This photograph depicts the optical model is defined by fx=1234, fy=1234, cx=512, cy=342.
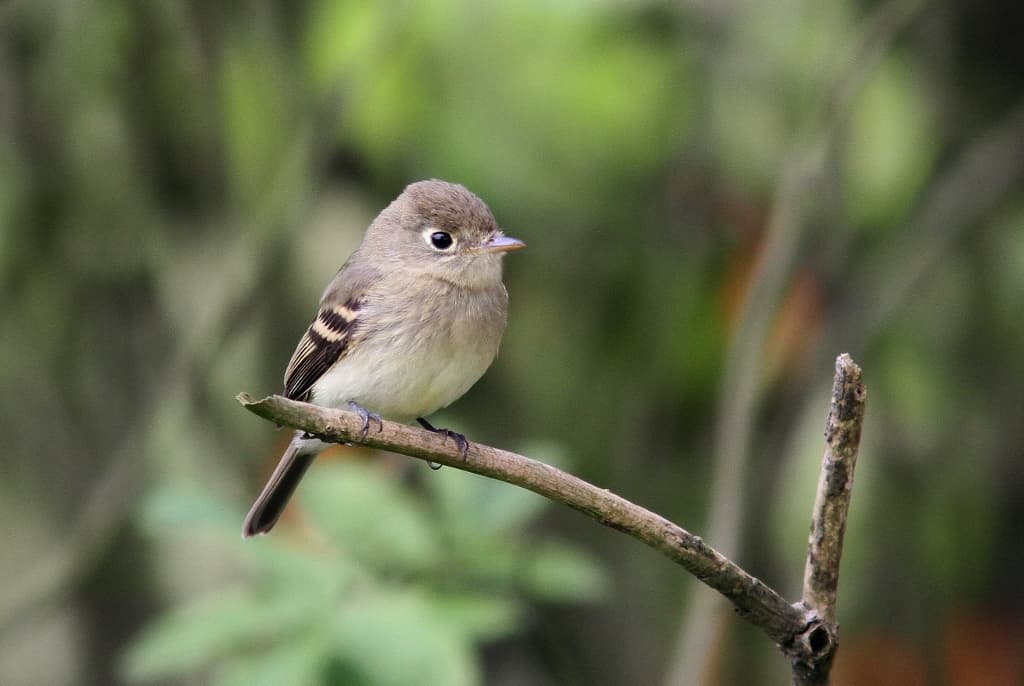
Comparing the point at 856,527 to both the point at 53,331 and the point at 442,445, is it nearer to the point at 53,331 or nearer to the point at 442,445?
the point at 442,445

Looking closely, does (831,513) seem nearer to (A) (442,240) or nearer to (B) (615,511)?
(B) (615,511)

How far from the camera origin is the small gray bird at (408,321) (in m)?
3.29

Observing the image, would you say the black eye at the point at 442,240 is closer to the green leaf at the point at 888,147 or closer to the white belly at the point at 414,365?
the white belly at the point at 414,365

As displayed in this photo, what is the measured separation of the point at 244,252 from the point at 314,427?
3043 mm

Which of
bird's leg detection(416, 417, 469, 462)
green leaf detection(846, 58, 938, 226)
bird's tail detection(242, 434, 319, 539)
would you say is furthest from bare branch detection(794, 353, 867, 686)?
green leaf detection(846, 58, 938, 226)

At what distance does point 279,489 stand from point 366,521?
18.9 inches

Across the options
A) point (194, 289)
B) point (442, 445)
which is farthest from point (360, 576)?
point (194, 289)

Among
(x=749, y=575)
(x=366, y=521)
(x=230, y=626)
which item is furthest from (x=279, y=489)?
(x=749, y=575)

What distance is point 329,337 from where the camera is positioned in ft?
11.4

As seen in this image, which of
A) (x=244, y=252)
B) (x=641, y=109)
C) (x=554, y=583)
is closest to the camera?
(x=554, y=583)

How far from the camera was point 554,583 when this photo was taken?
362cm

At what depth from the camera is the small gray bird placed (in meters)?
3.29

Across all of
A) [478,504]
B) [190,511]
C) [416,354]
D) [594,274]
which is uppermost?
[594,274]

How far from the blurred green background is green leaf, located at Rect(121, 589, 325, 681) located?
124 cm
